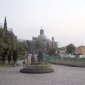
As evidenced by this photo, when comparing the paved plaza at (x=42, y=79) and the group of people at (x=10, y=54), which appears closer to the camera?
the paved plaza at (x=42, y=79)

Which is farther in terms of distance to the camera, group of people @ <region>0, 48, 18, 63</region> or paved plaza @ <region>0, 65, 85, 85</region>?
group of people @ <region>0, 48, 18, 63</region>

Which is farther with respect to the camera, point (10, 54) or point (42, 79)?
point (10, 54)

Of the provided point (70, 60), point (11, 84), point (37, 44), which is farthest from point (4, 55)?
point (37, 44)

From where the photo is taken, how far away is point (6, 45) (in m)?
46.5

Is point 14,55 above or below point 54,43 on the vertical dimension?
below

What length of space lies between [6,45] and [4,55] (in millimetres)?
6241

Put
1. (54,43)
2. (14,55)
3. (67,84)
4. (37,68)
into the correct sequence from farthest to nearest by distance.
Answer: (54,43)
(14,55)
(37,68)
(67,84)

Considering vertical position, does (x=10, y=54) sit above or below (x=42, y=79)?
above

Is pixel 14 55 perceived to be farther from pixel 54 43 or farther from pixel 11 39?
pixel 54 43

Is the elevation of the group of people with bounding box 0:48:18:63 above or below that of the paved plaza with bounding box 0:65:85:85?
above

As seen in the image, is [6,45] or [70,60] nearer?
[6,45]

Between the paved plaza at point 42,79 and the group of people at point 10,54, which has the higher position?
the group of people at point 10,54

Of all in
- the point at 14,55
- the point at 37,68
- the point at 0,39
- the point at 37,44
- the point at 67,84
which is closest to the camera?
the point at 67,84

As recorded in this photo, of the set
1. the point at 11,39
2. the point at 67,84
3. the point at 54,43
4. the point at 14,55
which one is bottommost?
the point at 67,84
